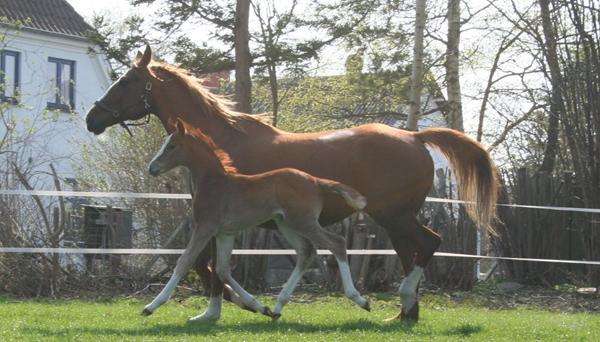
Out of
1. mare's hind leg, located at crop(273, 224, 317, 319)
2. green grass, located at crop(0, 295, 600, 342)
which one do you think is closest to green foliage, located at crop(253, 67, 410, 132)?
green grass, located at crop(0, 295, 600, 342)

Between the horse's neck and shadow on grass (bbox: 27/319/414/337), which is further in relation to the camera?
the horse's neck

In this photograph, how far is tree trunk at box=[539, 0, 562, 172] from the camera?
50.9 feet

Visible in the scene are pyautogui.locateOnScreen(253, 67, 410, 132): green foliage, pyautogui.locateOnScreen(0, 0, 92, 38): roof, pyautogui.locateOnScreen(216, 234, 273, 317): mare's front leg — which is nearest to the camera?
pyautogui.locateOnScreen(216, 234, 273, 317): mare's front leg

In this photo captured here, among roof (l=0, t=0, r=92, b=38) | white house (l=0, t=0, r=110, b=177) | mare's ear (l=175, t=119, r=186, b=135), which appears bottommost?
mare's ear (l=175, t=119, r=186, b=135)

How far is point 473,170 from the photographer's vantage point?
10312 millimetres

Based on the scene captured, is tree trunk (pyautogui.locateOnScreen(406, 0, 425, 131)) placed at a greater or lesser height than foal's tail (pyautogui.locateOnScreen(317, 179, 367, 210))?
greater

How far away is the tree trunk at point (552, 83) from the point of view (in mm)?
15500

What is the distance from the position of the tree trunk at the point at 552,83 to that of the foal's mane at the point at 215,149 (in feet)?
25.7

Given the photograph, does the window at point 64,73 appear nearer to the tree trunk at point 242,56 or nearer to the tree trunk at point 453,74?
the tree trunk at point 242,56

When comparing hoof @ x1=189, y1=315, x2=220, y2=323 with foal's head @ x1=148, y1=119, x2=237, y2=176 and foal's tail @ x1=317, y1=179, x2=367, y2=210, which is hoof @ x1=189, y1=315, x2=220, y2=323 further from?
foal's tail @ x1=317, y1=179, x2=367, y2=210

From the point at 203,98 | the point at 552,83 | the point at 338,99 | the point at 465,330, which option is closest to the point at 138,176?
the point at 203,98

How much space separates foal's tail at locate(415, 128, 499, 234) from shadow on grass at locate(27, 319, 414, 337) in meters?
1.92

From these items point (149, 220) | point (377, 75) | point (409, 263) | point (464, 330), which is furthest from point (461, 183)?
point (377, 75)

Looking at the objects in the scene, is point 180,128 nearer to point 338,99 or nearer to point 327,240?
point 327,240
